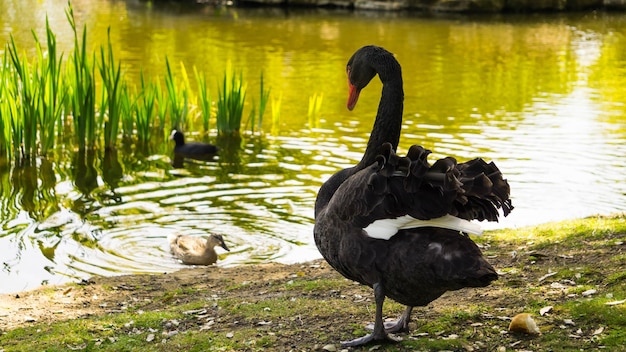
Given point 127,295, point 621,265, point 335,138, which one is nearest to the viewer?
point 621,265

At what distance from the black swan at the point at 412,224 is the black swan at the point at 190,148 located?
25.0 ft

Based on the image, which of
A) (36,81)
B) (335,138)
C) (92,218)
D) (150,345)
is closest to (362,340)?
(150,345)

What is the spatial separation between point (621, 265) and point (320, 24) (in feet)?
78.4

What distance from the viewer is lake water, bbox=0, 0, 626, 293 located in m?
8.87

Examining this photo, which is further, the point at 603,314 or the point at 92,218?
the point at 92,218

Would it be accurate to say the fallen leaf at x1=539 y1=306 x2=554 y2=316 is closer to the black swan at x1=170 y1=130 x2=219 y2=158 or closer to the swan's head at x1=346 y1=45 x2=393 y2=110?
the swan's head at x1=346 y1=45 x2=393 y2=110

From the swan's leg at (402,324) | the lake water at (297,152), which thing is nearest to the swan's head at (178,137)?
the lake water at (297,152)

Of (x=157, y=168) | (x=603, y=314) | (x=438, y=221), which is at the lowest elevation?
(x=157, y=168)

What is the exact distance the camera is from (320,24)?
94.8 ft

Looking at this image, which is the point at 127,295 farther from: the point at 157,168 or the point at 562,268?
the point at 157,168

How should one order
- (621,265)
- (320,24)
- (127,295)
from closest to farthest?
(621,265) < (127,295) < (320,24)

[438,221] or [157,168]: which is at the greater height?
[438,221]

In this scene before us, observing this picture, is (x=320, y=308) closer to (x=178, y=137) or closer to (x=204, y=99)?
(x=178, y=137)

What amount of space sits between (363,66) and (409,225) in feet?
4.67
